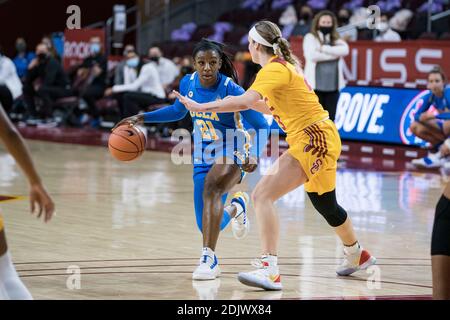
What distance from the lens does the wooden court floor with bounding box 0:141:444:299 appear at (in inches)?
285

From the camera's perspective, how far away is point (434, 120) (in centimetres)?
1541

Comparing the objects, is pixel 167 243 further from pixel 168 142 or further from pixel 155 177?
pixel 168 142

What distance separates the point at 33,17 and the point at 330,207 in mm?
24580

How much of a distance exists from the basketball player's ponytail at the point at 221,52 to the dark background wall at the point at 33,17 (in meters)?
22.6

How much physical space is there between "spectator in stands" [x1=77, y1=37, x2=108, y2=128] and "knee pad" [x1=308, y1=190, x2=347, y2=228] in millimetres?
15145

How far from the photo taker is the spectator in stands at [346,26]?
20.5 m

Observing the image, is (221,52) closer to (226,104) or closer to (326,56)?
(226,104)

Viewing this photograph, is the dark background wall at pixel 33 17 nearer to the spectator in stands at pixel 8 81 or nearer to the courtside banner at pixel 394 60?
the spectator in stands at pixel 8 81

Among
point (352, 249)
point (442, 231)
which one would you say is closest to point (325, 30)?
point (352, 249)

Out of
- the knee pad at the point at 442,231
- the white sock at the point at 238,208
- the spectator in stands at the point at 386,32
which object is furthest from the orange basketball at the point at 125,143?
the spectator in stands at the point at 386,32

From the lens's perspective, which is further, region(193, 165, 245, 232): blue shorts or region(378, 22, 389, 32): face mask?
region(378, 22, 389, 32): face mask

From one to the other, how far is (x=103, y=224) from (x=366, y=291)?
3698mm

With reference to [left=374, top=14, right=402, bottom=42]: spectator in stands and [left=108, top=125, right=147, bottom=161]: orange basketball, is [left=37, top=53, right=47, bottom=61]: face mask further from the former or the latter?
[left=108, top=125, right=147, bottom=161]: orange basketball

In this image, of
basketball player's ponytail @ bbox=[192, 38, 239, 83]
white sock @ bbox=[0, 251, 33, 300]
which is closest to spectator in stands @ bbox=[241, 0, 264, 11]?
basketball player's ponytail @ bbox=[192, 38, 239, 83]
